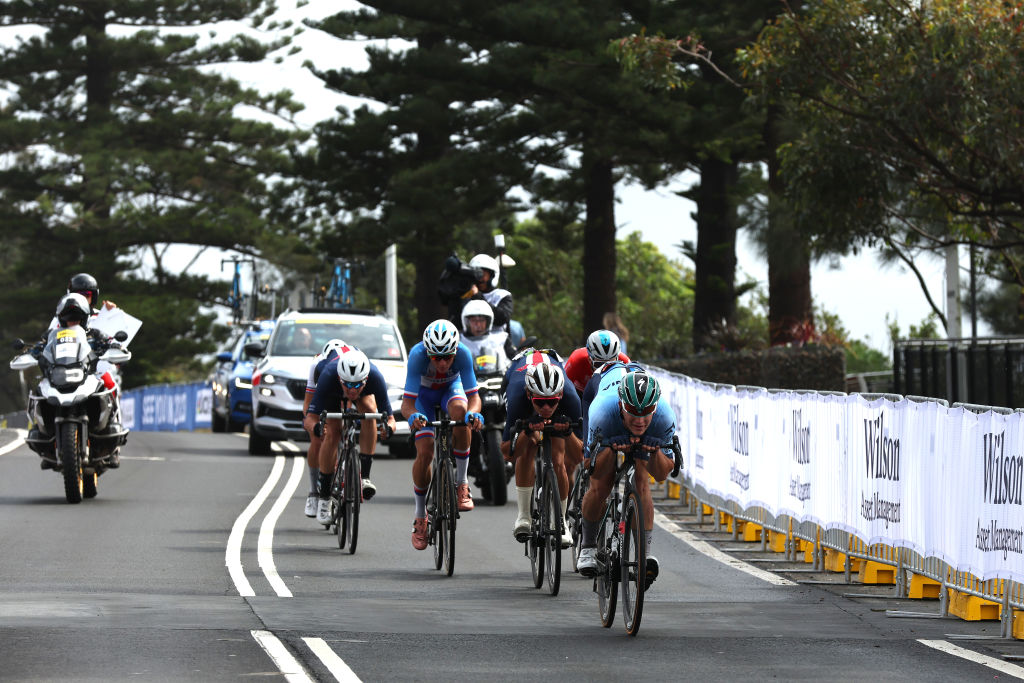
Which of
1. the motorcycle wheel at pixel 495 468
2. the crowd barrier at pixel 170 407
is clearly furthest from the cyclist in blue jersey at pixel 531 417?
the crowd barrier at pixel 170 407

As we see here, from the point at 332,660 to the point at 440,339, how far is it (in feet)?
14.7

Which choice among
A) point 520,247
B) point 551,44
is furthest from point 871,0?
point 520,247

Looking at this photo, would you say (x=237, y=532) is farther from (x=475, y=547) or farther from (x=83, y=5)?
(x=83, y=5)

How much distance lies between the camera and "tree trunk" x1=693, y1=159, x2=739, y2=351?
39688 millimetres

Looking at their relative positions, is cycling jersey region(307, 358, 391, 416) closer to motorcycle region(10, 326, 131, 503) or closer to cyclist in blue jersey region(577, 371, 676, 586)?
motorcycle region(10, 326, 131, 503)

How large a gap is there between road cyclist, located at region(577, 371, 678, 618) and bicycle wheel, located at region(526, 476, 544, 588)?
1.59 meters

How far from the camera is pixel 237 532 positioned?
1600cm

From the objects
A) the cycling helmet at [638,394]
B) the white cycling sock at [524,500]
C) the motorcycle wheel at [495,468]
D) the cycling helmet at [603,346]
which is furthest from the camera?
the motorcycle wheel at [495,468]

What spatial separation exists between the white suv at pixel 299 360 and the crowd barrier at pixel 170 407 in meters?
25.8

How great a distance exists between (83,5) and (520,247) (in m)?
19.7

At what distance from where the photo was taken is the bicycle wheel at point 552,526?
12227 mm

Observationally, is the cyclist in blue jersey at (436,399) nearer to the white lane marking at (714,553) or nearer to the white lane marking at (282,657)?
the white lane marking at (714,553)

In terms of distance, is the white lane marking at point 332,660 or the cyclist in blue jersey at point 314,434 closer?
the white lane marking at point 332,660

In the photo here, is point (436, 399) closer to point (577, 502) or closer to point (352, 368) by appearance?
point (352, 368)
